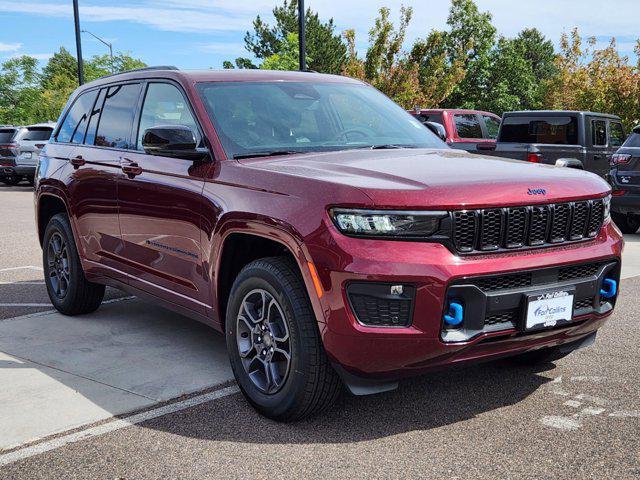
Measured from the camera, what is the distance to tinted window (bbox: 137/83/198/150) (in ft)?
16.2

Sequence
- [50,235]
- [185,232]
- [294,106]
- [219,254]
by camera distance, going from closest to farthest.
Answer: [219,254], [185,232], [294,106], [50,235]

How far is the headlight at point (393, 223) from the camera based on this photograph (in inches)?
141

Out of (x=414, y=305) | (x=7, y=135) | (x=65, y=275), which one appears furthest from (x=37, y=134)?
(x=414, y=305)

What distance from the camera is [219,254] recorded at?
4.38 m

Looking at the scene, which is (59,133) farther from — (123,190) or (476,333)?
(476,333)

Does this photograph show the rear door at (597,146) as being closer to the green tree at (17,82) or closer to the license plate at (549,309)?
the license plate at (549,309)

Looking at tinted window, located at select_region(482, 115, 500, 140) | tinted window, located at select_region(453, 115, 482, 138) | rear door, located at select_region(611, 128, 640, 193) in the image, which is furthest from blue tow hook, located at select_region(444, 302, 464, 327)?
tinted window, located at select_region(482, 115, 500, 140)

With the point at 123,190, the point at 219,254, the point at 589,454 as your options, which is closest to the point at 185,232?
the point at 219,254

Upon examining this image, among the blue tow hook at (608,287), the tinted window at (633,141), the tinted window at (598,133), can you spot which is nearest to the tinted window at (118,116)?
the blue tow hook at (608,287)

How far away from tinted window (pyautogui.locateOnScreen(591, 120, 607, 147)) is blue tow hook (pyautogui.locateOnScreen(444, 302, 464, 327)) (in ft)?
38.3

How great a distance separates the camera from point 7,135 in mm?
24672

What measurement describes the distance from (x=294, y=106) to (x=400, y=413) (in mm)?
2000

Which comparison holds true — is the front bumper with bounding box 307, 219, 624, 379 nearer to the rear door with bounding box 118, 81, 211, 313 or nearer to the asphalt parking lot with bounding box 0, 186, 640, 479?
the asphalt parking lot with bounding box 0, 186, 640, 479

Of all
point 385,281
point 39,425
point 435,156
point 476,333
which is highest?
point 435,156
